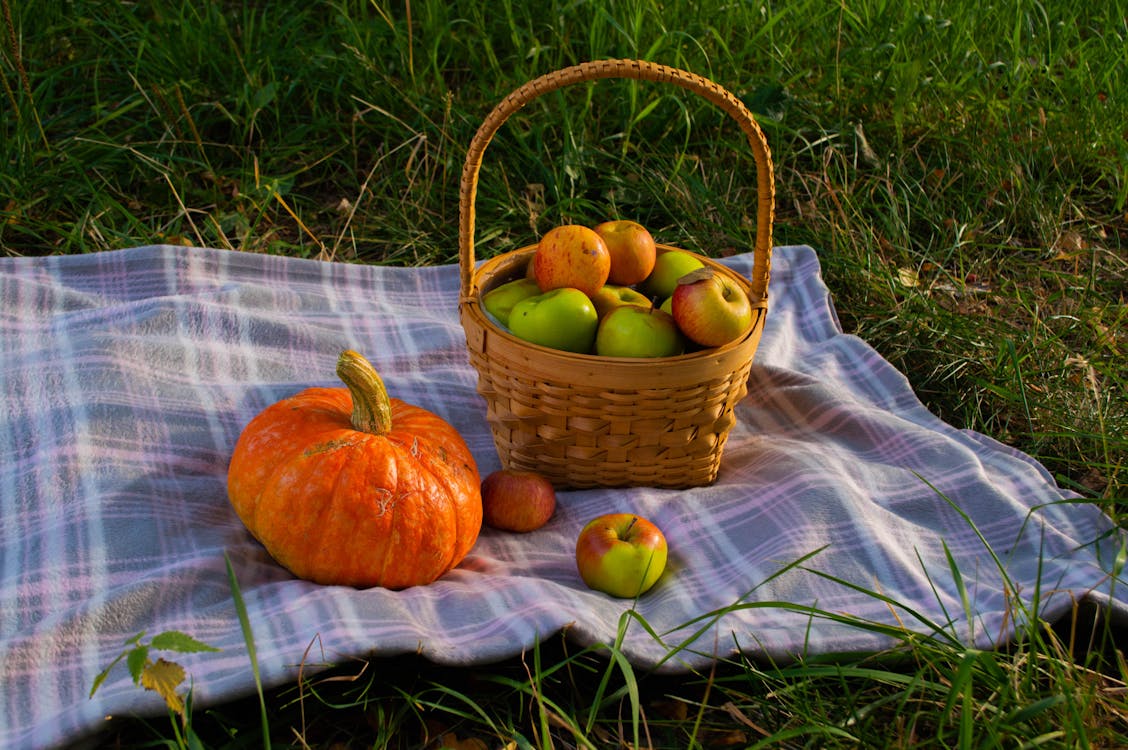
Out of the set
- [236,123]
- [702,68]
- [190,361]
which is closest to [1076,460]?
[702,68]

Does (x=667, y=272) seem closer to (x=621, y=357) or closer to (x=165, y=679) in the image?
(x=621, y=357)

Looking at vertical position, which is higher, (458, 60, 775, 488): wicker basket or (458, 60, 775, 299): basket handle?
(458, 60, 775, 299): basket handle

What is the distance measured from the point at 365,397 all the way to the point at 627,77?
85 centimetres

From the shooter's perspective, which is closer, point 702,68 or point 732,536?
point 732,536

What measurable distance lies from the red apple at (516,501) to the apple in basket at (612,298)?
0.40m

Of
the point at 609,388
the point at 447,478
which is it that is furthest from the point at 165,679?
the point at 609,388

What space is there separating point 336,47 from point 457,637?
2.93m

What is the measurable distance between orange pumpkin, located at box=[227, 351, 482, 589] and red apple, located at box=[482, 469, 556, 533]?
0.43 ft

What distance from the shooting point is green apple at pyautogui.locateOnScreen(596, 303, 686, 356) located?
2150mm

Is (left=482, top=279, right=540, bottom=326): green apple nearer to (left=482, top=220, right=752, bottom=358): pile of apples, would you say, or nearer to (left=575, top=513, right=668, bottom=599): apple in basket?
(left=482, top=220, right=752, bottom=358): pile of apples

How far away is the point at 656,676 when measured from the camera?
1.87 meters

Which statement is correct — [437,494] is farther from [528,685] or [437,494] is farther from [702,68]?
[702,68]

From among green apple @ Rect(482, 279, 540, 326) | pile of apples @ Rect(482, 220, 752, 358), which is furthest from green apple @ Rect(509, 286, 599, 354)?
green apple @ Rect(482, 279, 540, 326)

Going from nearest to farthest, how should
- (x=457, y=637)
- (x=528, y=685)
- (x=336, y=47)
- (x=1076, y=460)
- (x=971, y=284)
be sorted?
(x=528, y=685)
(x=457, y=637)
(x=1076, y=460)
(x=971, y=284)
(x=336, y=47)
